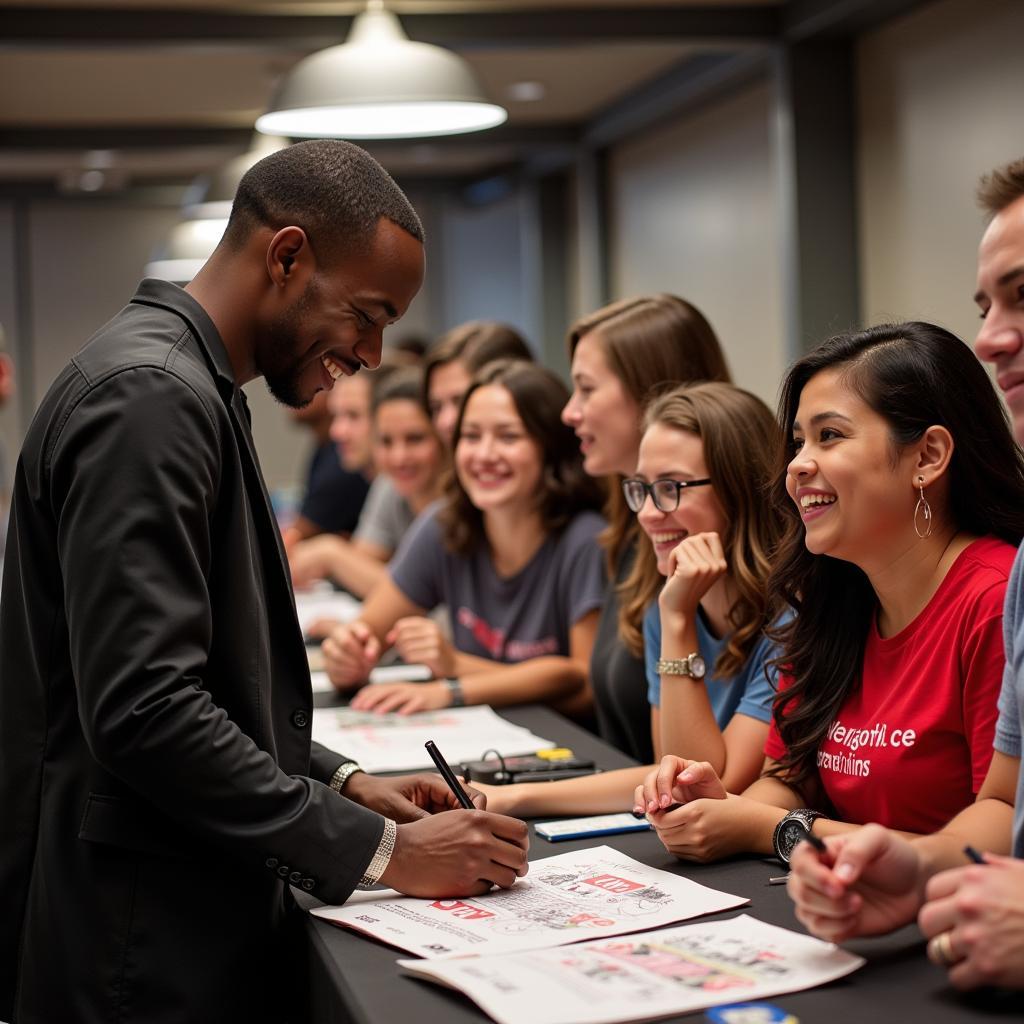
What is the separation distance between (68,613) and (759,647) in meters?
1.18

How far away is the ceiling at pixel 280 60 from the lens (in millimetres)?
4516

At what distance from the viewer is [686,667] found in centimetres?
221

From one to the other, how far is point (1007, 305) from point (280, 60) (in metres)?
4.44

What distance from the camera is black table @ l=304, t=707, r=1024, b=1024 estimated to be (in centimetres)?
127

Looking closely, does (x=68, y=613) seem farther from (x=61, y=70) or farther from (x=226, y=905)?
(x=61, y=70)

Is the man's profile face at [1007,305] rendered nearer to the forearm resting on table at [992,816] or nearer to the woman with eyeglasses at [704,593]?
the forearm resting on table at [992,816]

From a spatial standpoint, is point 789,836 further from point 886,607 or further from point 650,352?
point 650,352

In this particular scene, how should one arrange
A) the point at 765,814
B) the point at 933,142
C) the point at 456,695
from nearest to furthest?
the point at 765,814 → the point at 456,695 → the point at 933,142

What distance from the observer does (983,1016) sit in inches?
49.3

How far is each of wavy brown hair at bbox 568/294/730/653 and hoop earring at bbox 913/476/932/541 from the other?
1.06 meters

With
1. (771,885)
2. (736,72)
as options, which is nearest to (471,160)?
(736,72)

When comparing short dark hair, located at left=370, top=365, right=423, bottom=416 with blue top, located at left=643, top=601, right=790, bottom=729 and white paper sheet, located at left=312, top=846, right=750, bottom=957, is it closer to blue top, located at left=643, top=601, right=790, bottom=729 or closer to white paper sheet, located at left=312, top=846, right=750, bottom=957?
blue top, located at left=643, top=601, right=790, bottom=729

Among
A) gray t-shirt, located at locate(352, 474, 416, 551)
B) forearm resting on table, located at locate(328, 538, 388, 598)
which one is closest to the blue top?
forearm resting on table, located at locate(328, 538, 388, 598)

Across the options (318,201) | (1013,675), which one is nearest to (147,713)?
(318,201)
